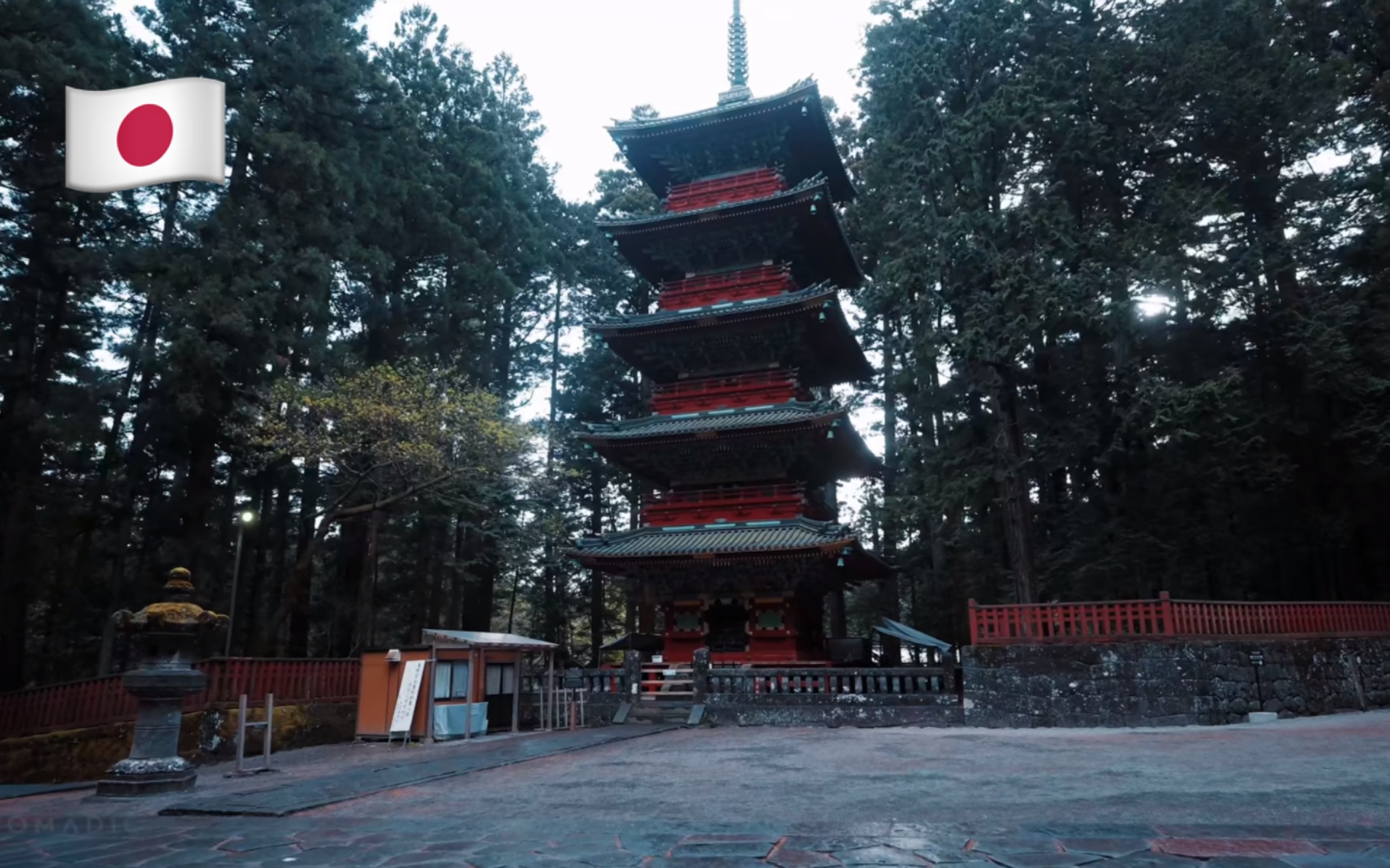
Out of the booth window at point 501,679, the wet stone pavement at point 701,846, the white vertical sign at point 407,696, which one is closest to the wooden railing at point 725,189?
the booth window at point 501,679

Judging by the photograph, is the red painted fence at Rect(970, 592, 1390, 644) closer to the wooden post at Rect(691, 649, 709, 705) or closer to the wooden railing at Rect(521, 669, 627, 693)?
the wooden post at Rect(691, 649, 709, 705)

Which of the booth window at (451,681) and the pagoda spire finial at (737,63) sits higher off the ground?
the pagoda spire finial at (737,63)

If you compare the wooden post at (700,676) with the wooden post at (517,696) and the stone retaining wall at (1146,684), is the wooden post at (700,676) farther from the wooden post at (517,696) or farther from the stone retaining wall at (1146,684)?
the stone retaining wall at (1146,684)

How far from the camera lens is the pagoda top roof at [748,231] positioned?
2034 centimetres

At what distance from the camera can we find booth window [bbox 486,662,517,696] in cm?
1545

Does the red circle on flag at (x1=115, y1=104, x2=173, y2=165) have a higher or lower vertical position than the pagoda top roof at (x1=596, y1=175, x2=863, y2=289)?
lower

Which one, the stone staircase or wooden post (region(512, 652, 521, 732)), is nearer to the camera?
wooden post (region(512, 652, 521, 732))

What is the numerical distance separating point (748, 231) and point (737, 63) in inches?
252

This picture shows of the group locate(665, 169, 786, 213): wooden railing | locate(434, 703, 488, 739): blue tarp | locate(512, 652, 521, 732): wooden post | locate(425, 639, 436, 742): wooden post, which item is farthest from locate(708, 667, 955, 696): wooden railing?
locate(665, 169, 786, 213): wooden railing

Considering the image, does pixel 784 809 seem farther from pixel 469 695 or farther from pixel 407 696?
pixel 469 695

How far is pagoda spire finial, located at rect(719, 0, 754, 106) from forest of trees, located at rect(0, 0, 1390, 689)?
3810mm

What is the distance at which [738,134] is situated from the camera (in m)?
22.1

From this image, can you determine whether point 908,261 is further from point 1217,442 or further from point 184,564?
point 184,564

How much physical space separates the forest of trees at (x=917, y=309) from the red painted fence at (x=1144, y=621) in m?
4.25
